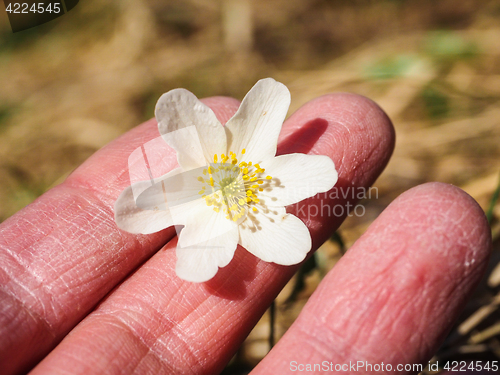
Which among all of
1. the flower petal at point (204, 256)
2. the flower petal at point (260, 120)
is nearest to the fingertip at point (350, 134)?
the flower petal at point (260, 120)

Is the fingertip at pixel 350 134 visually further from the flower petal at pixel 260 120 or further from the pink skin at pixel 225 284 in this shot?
the flower petal at pixel 260 120

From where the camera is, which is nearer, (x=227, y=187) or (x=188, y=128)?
(x=188, y=128)

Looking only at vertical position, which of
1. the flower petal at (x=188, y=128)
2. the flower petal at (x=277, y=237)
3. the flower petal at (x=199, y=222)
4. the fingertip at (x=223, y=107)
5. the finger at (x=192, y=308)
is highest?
the flower petal at (x=188, y=128)

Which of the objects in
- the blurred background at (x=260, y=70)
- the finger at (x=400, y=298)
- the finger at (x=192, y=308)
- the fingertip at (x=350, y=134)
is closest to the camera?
the finger at (x=400, y=298)

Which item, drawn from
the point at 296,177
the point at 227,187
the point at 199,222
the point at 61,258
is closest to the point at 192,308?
the point at 199,222

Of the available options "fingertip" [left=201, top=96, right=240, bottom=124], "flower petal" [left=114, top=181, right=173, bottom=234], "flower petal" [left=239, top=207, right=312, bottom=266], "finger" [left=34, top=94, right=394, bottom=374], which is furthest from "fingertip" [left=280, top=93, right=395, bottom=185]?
"flower petal" [left=114, top=181, right=173, bottom=234]

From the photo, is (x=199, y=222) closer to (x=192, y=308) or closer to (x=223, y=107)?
(x=192, y=308)
